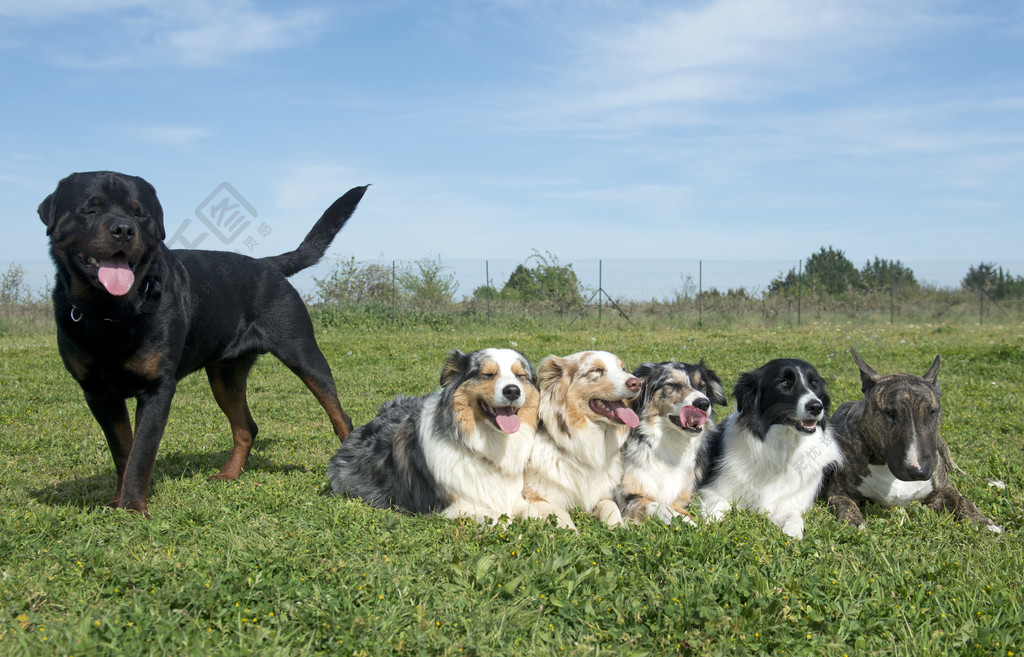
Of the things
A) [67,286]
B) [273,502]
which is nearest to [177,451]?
[273,502]

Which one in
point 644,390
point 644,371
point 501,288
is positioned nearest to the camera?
point 644,390

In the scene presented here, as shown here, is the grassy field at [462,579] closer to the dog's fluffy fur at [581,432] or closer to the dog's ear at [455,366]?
the dog's fluffy fur at [581,432]

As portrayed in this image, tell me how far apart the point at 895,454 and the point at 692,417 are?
1.30 meters

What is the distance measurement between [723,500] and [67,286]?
4.41 meters

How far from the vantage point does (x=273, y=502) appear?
5012mm

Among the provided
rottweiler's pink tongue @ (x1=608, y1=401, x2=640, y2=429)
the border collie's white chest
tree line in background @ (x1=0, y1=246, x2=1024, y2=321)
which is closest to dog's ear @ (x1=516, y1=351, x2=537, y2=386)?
rottweiler's pink tongue @ (x1=608, y1=401, x2=640, y2=429)

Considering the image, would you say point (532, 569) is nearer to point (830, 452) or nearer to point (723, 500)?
point (723, 500)

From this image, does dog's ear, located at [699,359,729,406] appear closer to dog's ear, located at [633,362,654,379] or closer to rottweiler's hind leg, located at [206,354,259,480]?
dog's ear, located at [633,362,654,379]

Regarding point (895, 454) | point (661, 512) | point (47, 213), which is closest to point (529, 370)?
point (661, 512)

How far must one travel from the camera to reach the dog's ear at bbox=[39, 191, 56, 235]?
4333mm

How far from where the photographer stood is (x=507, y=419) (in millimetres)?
4707

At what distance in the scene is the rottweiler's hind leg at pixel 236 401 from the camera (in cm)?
617

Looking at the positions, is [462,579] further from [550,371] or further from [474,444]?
[550,371]

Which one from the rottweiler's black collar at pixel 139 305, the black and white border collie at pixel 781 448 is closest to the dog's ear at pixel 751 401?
the black and white border collie at pixel 781 448
